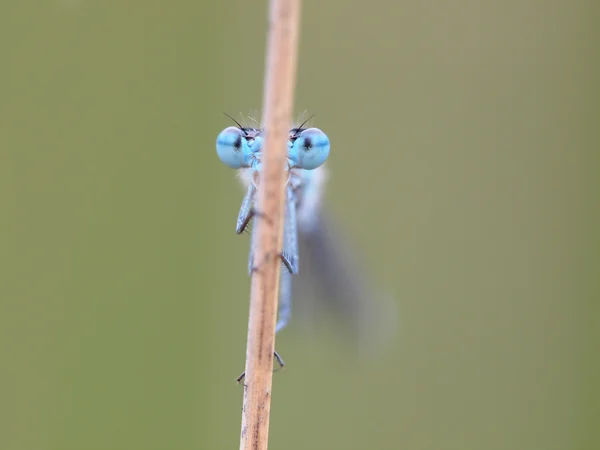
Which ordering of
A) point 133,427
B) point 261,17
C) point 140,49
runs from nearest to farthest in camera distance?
point 133,427 → point 140,49 → point 261,17

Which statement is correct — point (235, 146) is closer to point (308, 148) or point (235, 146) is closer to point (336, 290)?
point (308, 148)

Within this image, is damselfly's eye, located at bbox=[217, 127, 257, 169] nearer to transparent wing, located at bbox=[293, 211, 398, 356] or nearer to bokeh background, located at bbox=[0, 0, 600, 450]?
transparent wing, located at bbox=[293, 211, 398, 356]

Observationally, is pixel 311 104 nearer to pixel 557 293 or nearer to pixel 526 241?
pixel 526 241

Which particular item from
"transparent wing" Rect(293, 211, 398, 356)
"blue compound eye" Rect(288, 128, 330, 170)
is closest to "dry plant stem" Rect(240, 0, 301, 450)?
"blue compound eye" Rect(288, 128, 330, 170)

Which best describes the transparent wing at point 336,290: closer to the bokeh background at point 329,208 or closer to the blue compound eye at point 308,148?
the bokeh background at point 329,208


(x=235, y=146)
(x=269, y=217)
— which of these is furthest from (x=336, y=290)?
(x=269, y=217)

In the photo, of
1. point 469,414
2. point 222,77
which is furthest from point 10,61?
point 469,414
